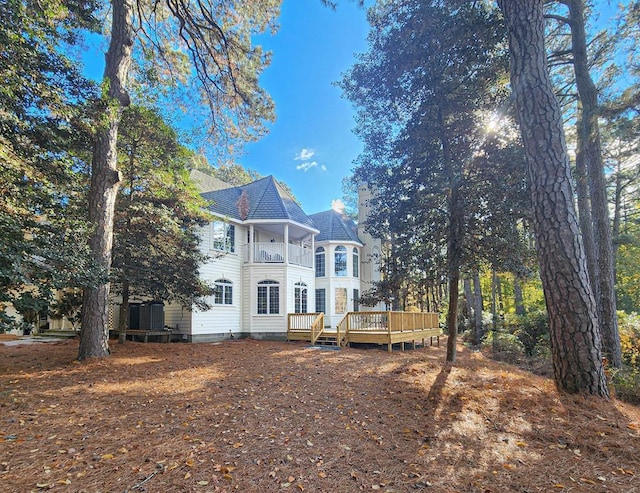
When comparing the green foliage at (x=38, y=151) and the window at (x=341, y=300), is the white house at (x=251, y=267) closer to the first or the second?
the window at (x=341, y=300)

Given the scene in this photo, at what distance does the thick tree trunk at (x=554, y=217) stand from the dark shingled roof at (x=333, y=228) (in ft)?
50.2

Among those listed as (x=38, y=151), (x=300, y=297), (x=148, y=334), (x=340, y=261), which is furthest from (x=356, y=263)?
(x=38, y=151)

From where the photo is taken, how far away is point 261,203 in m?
15.8

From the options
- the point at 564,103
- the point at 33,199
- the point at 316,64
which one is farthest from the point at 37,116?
the point at 564,103

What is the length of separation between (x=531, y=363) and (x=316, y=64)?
13.4 m

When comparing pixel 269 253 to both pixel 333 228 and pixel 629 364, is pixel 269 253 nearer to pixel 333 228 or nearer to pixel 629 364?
pixel 333 228

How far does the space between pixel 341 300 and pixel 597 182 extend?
44.7ft

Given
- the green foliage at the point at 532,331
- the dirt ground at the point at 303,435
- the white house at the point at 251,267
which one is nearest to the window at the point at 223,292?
the white house at the point at 251,267

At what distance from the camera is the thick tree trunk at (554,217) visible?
4.03 meters

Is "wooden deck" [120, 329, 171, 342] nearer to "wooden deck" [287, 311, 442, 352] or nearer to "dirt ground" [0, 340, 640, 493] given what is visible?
"wooden deck" [287, 311, 442, 352]

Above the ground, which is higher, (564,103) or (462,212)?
(564,103)

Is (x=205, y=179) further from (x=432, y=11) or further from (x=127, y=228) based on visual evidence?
(x=432, y=11)

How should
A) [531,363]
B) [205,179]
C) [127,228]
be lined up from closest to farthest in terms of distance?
[127,228] → [531,363] → [205,179]

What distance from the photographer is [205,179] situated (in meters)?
17.0
